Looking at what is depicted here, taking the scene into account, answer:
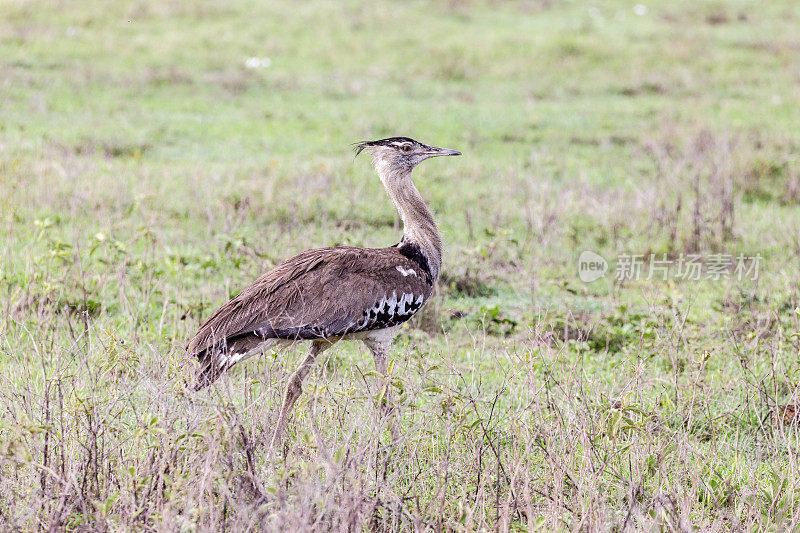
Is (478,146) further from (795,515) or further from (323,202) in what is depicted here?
(795,515)

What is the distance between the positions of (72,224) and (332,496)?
4566 mm

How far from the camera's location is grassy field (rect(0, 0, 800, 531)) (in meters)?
3.08

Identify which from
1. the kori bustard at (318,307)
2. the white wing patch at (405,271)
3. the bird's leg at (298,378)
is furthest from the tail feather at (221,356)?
the white wing patch at (405,271)

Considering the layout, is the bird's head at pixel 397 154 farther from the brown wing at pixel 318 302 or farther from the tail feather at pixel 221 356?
the tail feather at pixel 221 356

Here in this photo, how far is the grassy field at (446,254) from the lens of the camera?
3078mm

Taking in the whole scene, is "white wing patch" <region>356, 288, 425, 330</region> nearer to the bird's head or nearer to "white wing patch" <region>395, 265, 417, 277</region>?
"white wing patch" <region>395, 265, 417, 277</region>

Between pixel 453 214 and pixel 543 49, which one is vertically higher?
pixel 543 49

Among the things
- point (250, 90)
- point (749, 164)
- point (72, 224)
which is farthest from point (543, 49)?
point (72, 224)

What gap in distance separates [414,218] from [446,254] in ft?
5.55

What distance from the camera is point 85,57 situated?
13922 millimetres

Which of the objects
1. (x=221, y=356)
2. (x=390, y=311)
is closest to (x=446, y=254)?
(x=390, y=311)

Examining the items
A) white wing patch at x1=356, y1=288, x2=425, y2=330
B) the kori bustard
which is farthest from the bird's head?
white wing patch at x1=356, y1=288, x2=425, y2=330

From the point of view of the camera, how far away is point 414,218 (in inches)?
174

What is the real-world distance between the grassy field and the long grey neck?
18.2 inches
